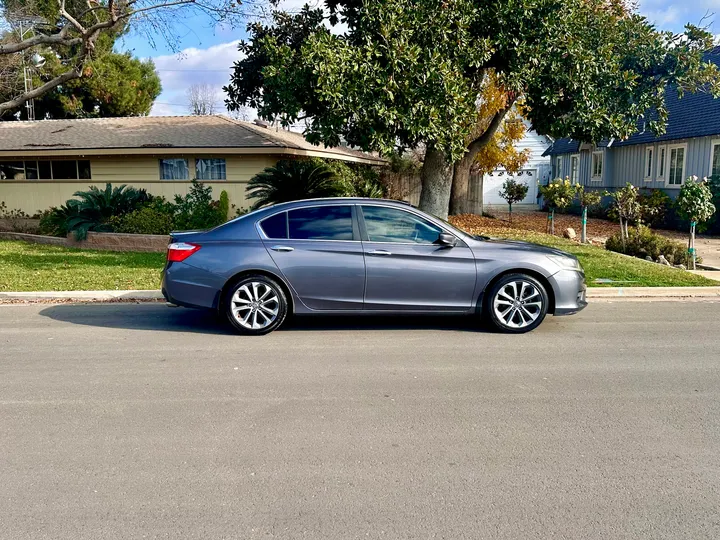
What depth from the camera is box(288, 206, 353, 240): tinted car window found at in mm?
7555

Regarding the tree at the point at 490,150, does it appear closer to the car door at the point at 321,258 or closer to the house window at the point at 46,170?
the house window at the point at 46,170

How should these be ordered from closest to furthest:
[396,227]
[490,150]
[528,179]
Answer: [396,227] < [490,150] < [528,179]

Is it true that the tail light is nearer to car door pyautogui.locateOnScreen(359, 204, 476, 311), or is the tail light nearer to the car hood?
car door pyautogui.locateOnScreen(359, 204, 476, 311)

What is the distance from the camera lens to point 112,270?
467 inches

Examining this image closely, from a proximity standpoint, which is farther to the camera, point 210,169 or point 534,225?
point 534,225

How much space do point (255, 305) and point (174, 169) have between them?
12531 mm

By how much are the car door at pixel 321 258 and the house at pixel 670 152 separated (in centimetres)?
1175

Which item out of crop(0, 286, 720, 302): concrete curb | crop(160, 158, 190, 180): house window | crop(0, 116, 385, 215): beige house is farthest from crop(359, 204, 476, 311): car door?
crop(160, 158, 190, 180): house window

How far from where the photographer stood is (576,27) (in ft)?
40.2

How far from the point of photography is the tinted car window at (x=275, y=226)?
7.57 metres

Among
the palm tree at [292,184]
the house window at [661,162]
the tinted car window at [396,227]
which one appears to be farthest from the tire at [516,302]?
the house window at [661,162]

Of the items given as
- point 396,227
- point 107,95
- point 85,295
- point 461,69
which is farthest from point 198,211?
point 107,95

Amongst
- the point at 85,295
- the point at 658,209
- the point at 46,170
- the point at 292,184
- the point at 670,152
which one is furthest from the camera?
the point at 670,152

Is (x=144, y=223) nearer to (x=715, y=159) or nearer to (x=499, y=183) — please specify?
(x=715, y=159)
